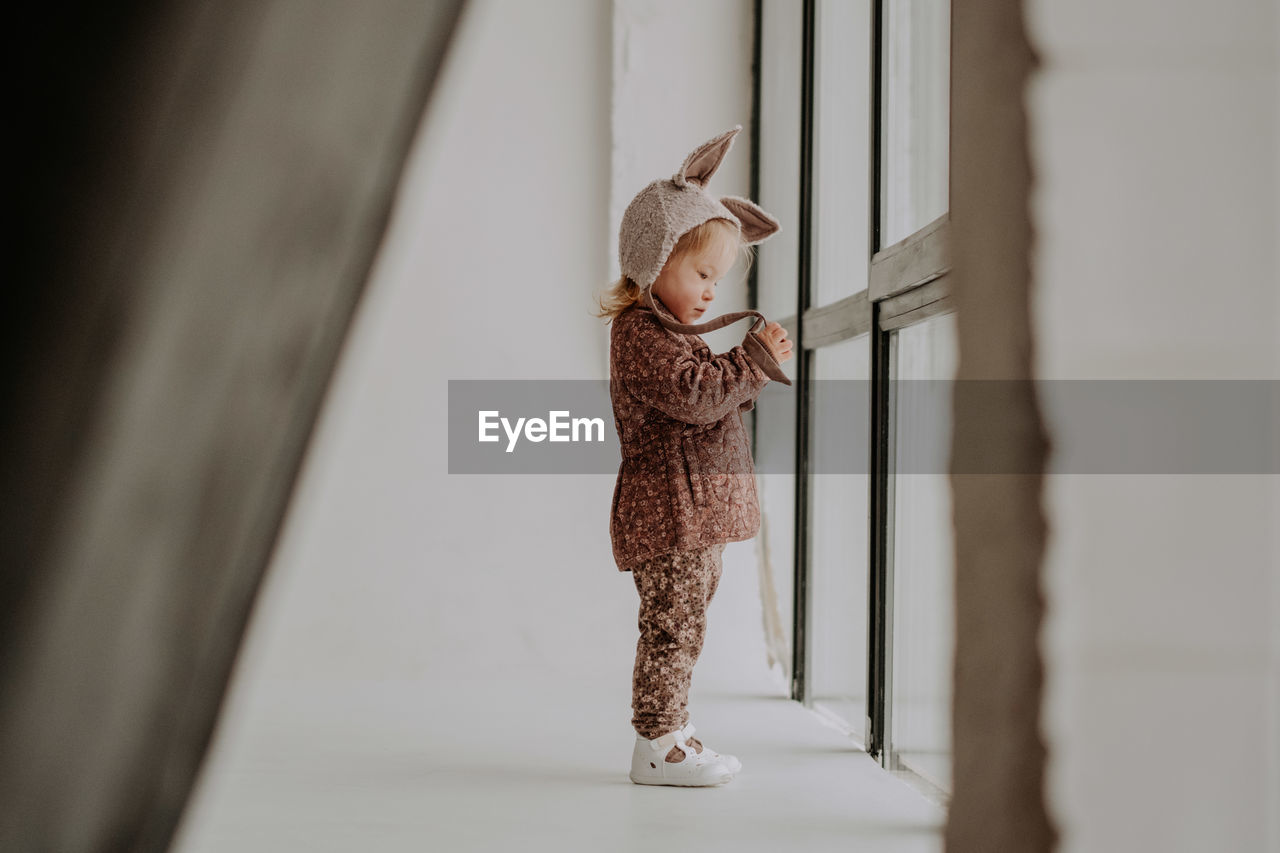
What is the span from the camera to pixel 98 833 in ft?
0.31

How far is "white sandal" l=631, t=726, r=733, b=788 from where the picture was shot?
4.35 feet

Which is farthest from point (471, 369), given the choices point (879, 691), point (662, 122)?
point (879, 691)

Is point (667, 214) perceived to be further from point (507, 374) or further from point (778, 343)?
point (507, 374)

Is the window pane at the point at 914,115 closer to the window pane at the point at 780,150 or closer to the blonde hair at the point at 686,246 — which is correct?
the blonde hair at the point at 686,246

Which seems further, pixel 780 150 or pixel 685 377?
pixel 780 150

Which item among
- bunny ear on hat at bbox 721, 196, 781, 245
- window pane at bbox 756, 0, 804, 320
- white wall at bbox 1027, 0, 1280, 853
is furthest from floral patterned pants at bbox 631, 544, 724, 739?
white wall at bbox 1027, 0, 1280, 853

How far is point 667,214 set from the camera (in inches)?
54.0

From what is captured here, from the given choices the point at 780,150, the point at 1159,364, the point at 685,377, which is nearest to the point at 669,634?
the point at 685,377

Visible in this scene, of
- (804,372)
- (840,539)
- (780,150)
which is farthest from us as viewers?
(780,150)

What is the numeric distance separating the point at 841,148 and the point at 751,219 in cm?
32

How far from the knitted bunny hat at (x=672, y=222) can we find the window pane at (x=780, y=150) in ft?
1.76

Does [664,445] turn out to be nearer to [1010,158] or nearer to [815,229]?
[815,229]

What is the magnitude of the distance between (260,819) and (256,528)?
3.83 feet

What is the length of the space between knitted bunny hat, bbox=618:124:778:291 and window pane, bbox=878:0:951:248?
0.68ft
